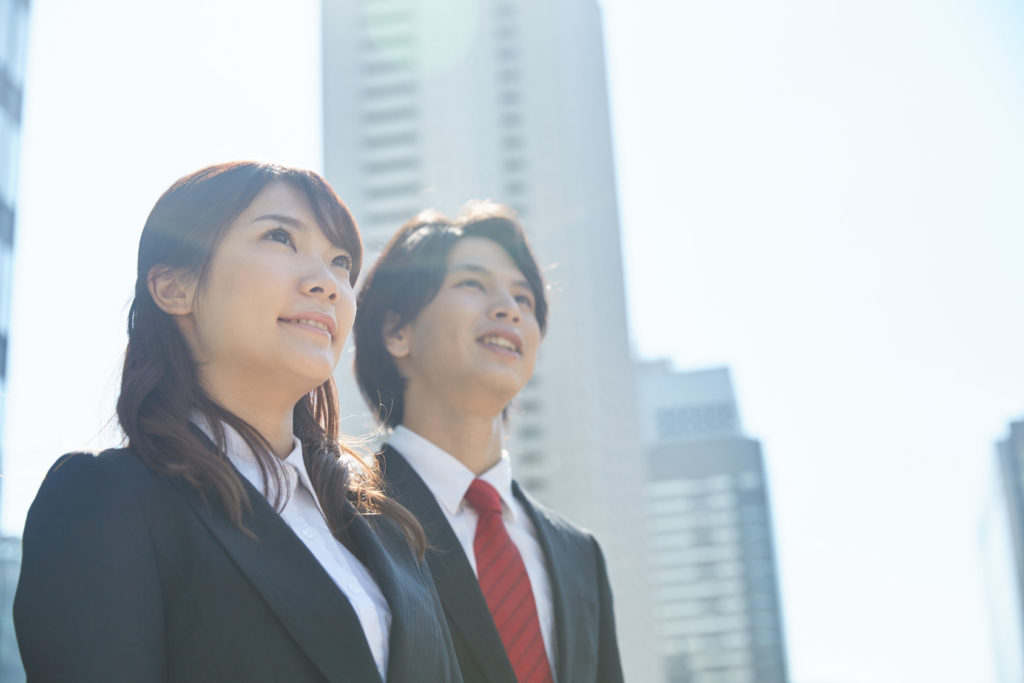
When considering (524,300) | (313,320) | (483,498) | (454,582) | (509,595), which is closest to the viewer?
(313,320)

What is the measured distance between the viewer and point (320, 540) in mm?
2277

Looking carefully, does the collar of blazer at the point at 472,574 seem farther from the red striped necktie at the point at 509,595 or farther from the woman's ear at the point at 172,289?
the woman's ear at the point at 172,289

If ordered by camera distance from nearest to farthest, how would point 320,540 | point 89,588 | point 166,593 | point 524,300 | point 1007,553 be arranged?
point 89,588 → point 166,593 → point 320,540 → point 524,300 → point 1007,553

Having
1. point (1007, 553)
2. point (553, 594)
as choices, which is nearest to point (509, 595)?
point (553, 594)

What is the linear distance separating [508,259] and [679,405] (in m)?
126

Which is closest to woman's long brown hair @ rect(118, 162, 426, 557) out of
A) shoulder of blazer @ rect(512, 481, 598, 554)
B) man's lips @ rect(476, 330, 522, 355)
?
shoulder of blazer @ rect(512, 481, 598, 554)

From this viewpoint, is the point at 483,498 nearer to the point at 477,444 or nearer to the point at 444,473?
the point at 444,473

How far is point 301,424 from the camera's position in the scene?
269 centimetres

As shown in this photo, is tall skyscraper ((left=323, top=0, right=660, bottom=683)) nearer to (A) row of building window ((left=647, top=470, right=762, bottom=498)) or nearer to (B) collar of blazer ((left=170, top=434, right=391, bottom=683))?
(A) row of building window ((left=647, top=470, right=762, bottom=498))

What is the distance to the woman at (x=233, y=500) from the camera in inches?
74.4

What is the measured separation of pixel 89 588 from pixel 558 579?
178cm

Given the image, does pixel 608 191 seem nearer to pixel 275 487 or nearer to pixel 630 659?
pixel 630 659

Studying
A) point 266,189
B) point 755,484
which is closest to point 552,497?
point 755,484

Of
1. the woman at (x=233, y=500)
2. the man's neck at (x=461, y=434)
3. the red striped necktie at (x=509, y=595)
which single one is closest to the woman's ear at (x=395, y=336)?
the man's neck at (x=461, y=434)
